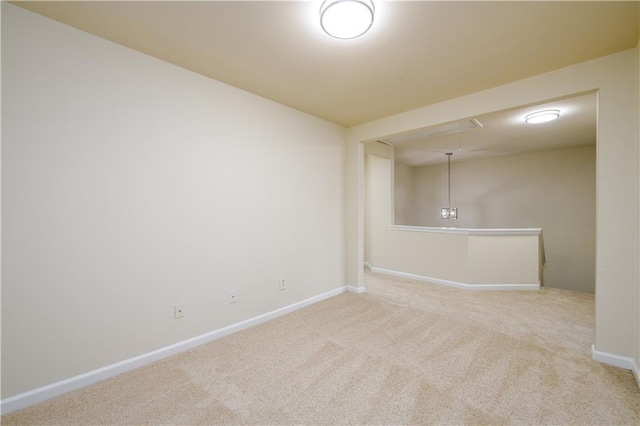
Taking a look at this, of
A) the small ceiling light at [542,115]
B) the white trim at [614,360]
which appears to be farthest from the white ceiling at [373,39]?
the white trim at [614,360]

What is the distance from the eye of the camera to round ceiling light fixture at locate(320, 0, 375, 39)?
154cm

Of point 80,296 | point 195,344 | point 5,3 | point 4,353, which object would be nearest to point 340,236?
point 195,344

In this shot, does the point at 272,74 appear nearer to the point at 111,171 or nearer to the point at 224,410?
the point at 111,171

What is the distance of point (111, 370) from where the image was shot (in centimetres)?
191

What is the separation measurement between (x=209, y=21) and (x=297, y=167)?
1.73 meters

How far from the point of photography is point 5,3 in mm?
1569

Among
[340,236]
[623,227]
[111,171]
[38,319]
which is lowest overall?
[38,319]

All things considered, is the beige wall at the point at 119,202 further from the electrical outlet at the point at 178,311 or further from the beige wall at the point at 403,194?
the beige wall at the point at 403,194

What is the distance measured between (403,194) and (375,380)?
600 cm

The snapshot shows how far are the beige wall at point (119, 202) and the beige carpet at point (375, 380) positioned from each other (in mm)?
357

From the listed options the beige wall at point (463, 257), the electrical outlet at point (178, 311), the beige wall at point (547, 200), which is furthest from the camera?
the beige wall at point (547, 200)

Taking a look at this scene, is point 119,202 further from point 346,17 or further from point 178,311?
point 346,17

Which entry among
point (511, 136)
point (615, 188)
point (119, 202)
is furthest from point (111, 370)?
point (511, 136)

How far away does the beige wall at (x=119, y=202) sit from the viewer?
5.32 feet
